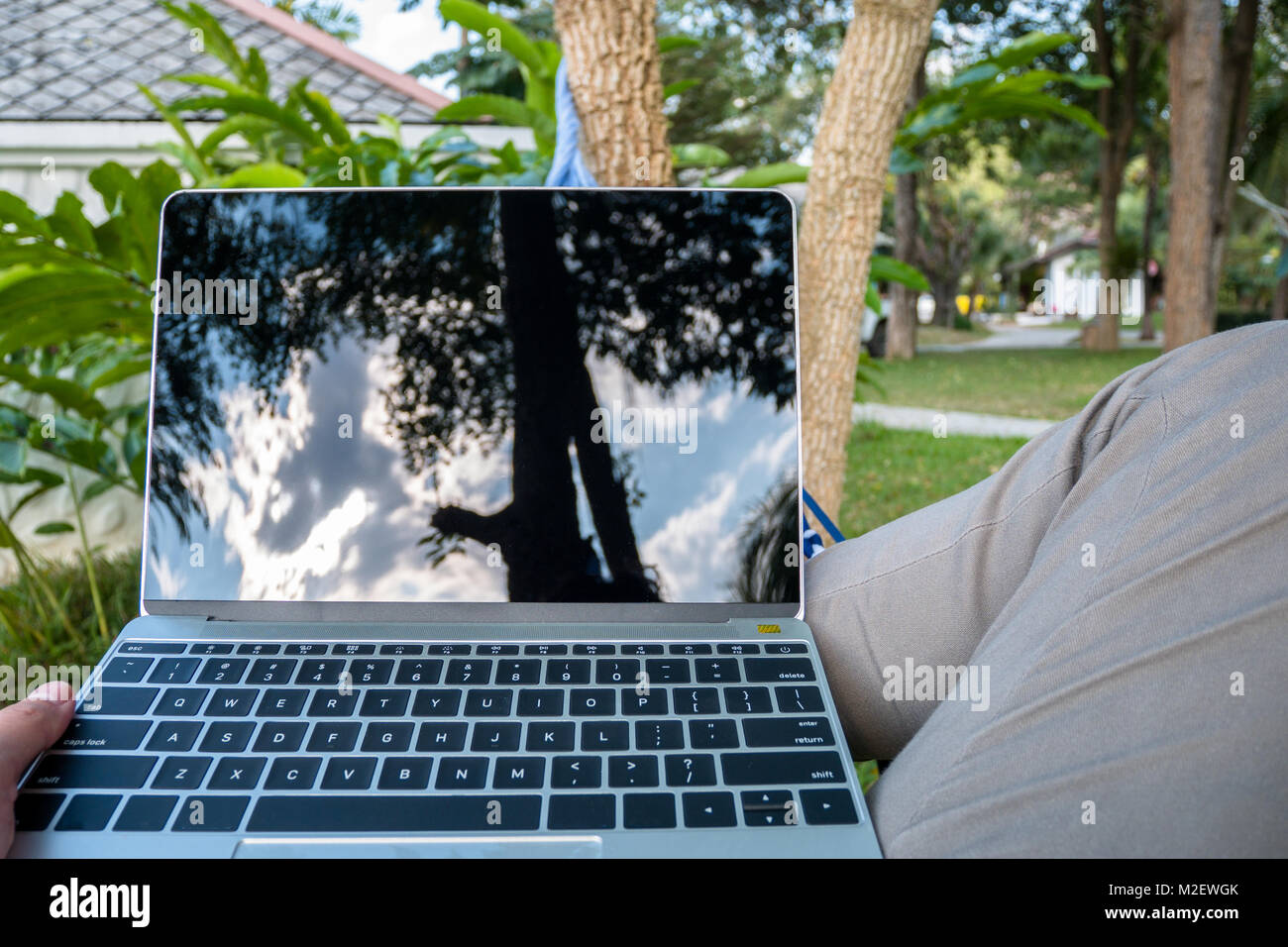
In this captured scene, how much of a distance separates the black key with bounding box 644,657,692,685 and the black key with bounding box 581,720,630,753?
70 mm

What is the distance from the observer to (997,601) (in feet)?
3.01

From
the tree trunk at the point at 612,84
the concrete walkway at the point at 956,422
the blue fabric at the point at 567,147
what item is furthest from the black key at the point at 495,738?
the concrete walkway at the point at 956,422

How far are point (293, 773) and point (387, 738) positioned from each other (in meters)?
0.08

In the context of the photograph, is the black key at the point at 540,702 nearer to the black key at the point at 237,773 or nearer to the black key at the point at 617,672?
the black key at the point at 617,672

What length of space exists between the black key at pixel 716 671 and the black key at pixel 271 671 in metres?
0.38

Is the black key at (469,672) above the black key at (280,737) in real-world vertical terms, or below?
above

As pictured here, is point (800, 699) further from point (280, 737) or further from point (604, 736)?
point (280, 737)

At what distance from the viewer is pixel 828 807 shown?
665 mm

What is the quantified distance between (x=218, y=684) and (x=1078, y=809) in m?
0.72

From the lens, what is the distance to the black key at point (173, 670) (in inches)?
31.7

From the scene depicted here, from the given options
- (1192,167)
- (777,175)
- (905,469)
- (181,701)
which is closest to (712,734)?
(181,701)

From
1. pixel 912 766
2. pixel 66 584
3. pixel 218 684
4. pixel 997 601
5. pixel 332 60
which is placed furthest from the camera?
pixel 332 60

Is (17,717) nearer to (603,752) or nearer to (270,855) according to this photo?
(270,855)
